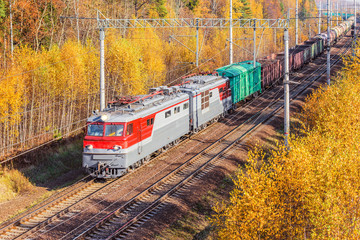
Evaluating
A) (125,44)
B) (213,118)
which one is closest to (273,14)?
(125,44)

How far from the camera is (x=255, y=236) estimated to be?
12.8 m

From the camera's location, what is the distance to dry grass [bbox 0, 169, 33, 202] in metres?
22.5

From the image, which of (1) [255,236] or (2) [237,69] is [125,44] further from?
(1) [255,236]

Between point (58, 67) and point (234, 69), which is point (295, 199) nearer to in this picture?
point (234, 69)

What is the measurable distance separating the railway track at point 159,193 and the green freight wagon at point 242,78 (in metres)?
3.75

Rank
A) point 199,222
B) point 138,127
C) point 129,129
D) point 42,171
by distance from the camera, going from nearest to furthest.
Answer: point 199,222
point 129,129
point 138,127
point 42,171

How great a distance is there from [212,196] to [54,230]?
781 cm

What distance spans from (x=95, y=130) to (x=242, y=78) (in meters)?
19.6

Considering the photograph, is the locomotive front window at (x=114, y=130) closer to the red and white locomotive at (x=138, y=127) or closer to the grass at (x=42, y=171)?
the red and white locomotive at (x=138, y=127)

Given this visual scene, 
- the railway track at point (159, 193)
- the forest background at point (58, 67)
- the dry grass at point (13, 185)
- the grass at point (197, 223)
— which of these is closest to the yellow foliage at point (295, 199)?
the grass at point (197, 223)

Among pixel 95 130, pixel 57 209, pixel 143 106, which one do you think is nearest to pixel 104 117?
pixel 95 130

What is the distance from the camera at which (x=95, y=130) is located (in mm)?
22344

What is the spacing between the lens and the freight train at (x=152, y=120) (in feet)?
72.1

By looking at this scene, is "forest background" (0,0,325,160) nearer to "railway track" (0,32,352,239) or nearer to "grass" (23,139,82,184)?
"grass" (23,139,82,184)
